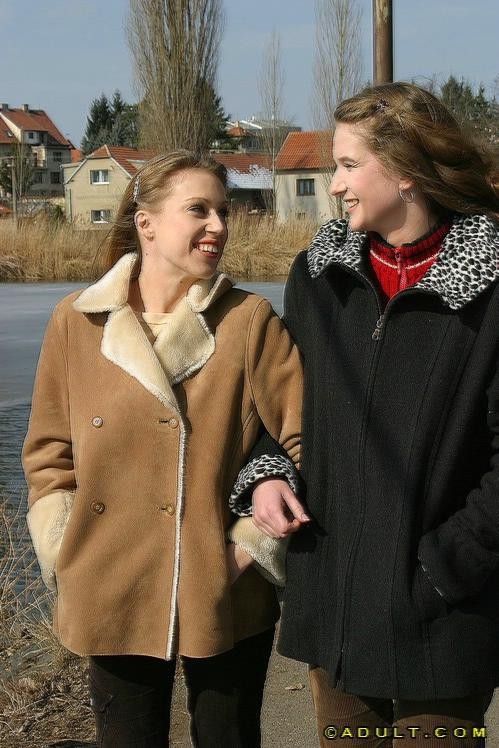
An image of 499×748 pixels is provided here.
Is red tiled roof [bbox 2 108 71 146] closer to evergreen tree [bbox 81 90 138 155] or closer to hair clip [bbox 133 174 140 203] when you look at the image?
evergreen tree [bbox 81 90 138 155]

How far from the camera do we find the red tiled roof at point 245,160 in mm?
65938

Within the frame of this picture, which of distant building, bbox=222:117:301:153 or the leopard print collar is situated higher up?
distant building, bbox=222:117:301:153

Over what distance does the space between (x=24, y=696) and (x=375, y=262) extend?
223 cm

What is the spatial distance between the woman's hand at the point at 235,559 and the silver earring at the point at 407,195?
3.06 feet

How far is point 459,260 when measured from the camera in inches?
92.6

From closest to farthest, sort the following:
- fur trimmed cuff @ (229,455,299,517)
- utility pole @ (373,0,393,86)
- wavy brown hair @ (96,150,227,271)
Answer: fur trimmed cuff @ (229,455,299,517)
wavy brown hair @ (96,150,227,271)
utility pole @ (373,0,393,86)

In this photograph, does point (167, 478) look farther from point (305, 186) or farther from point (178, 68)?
point (305, 186)

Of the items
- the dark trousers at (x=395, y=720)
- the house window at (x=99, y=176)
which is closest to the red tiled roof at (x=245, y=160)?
the house window at (x=99, y=176)

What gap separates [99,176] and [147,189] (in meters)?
65.6

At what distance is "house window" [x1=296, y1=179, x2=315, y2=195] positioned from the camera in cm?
6444

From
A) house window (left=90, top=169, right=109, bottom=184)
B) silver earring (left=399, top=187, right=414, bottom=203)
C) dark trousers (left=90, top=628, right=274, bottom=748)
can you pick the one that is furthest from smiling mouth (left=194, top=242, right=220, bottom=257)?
house window (left=90, top=169, right=109, bottom=184)

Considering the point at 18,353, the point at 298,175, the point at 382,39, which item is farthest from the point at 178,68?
the point at 298,175

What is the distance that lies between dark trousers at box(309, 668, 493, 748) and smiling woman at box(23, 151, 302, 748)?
27 cm

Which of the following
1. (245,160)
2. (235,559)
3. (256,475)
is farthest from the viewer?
(245,160)
